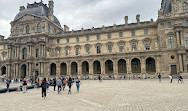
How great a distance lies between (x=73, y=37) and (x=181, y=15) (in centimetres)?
3223

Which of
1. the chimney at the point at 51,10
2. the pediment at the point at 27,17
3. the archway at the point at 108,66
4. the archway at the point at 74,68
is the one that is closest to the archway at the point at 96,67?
the archway at the point at 108,66

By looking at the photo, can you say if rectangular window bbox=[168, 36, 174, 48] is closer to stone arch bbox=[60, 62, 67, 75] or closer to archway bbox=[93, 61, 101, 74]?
archway bbox=[93, 61, 101, 74]

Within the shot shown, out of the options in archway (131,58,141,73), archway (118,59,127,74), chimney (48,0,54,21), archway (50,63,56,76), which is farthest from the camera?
chimney (48,0,54,21)

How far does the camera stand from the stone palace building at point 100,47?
37938 millimetres

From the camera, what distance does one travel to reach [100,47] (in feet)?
151

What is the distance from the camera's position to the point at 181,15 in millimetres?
37625

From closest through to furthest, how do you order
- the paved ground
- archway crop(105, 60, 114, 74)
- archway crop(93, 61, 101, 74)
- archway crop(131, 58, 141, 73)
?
the paved ground → archway crop(131, 58, 141, 73) → archway crop(105, 60, 114, 74) → archway crop(93, 61, 101, 74)

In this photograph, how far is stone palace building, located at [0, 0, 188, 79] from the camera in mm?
37938

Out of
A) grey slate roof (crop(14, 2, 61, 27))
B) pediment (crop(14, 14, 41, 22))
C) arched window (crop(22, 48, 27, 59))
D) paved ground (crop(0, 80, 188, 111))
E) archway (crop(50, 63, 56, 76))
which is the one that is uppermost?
grey slate roof (crop(14, 2, 61, 27))

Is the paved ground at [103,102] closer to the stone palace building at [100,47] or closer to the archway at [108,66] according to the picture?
the stone palace building at [100,47]

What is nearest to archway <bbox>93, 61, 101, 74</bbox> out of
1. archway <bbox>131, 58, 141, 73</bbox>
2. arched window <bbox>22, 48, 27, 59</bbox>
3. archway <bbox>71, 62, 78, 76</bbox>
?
archway <bbox>71, 62, 78, 76</bbox>

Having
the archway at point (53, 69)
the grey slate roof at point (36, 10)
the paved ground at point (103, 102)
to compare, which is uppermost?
the grey slate roof at point (36, 10)

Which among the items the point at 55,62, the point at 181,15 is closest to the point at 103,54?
the point at 55,62

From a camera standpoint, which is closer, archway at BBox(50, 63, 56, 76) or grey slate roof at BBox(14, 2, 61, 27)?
archway at BBox(50, 63, 56, 76)
